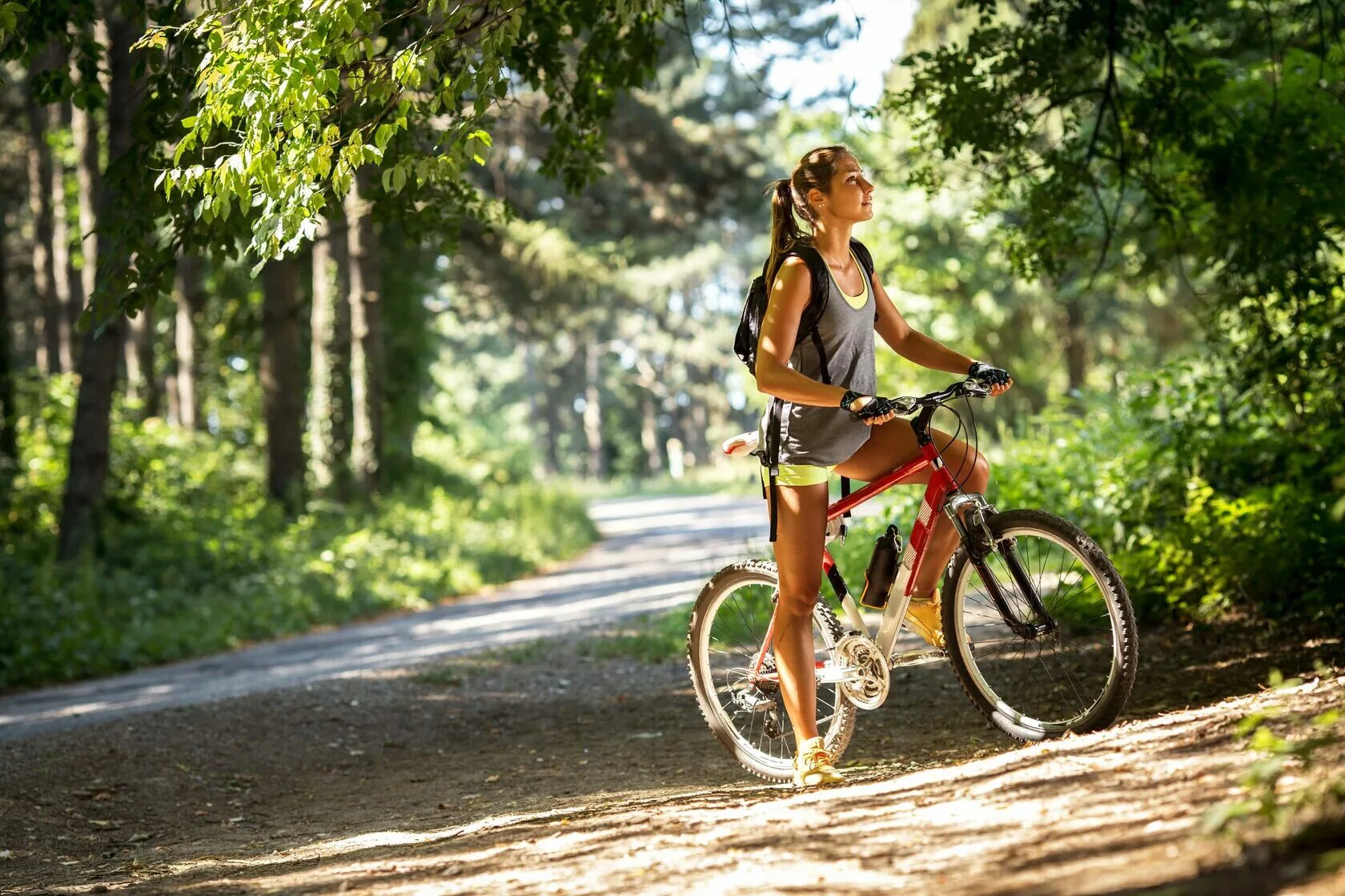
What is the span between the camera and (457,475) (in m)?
29.0

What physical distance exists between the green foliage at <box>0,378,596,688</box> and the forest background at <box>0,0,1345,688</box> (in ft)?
0.21

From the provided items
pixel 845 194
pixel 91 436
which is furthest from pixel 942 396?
pixel 91 436

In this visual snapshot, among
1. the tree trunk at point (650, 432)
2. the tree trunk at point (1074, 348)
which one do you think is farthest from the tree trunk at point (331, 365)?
the tree trunk at point (650, 432)

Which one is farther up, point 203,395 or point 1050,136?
point 1050,136

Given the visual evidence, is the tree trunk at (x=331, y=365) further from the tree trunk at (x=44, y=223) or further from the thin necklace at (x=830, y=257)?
the thin necklace at (x=830, y=257)

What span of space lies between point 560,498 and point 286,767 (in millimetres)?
22292

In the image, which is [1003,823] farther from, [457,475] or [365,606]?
[457,475]

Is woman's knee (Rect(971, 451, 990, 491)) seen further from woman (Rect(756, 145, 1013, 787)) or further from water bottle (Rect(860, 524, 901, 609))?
water bottle (Rect(860, 524, 901, 609))

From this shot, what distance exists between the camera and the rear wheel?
18.1 feet

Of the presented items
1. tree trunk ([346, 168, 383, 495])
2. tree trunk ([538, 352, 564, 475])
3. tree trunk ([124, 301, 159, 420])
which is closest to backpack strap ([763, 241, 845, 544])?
tree trunk ([346, 168, 383, 495])

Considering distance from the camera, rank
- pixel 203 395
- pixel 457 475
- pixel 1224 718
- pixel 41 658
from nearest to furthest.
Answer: pixel 1224 718 < pixel 41 658 < pixel 457 475 < pixel 203 395

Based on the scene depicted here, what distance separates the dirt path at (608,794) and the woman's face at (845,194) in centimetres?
189

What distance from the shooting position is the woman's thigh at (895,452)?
16.2 feet

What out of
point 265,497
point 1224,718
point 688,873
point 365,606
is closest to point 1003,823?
point 688,873
